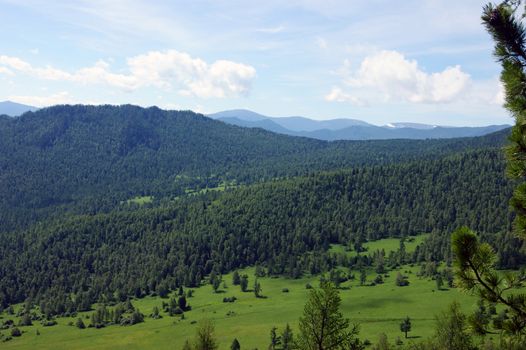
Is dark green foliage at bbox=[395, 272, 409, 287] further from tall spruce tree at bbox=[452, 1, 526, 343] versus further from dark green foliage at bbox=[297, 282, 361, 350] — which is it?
tall spruce tree at bbox=[452, 1, 526, 343]

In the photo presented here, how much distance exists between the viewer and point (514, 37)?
12508 millimetres

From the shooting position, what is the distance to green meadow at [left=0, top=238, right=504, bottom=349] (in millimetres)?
146000

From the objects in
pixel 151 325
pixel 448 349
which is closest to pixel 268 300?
pixel 151 325

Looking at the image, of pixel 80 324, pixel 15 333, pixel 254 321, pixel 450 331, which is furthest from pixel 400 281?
pixel 15 333

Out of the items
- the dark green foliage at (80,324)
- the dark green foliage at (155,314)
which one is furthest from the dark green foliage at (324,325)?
the dark green foliage at (80,324)

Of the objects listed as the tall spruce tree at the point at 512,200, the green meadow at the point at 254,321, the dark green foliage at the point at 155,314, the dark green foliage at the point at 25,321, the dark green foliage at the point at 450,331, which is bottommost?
the dark green foliage at the point at 25,321

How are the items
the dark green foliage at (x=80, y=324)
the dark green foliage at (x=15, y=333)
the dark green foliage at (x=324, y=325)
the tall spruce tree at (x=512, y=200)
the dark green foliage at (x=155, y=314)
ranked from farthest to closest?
the dark green foliage at (x=155, y=314) < the dark green foliage at (x=80, y=324) < the dark green foliage at (x=15, y=333) < the dark green foliage at (x=324, y=325) < the tall spruce tree at (x=512, y=200)

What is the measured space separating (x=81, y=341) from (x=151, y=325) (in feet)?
84.9

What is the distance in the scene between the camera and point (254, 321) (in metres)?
162

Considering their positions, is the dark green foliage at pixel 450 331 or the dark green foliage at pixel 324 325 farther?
the dark green foliage at pixel 450 331

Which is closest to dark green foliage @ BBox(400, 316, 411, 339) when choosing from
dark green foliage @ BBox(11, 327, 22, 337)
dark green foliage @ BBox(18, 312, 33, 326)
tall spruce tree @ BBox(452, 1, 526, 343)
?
tall spruce tree @ BBox(452, 1, 526, 343)

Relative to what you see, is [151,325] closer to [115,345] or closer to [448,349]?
[115,345]

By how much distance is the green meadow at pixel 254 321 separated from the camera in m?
146

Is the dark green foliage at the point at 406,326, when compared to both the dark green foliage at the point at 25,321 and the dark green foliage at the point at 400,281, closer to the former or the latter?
the dark green foliage at the point at 400,281
